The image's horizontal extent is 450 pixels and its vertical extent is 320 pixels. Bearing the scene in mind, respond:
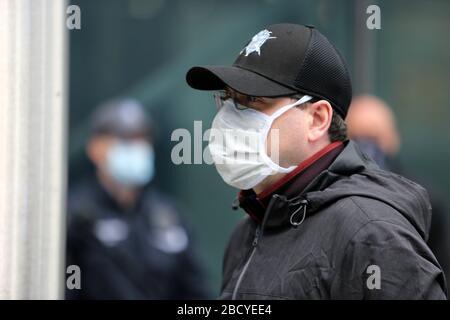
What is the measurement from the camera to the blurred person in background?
432 cm

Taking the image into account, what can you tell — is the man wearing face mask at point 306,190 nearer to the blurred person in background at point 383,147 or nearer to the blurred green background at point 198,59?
the blurred person in background at point 383,147

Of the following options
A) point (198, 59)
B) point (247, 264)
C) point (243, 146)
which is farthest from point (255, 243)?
point (198, 59)

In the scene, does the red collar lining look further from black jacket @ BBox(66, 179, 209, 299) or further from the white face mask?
black jacket @ BBox(66, 179, 209, 299)

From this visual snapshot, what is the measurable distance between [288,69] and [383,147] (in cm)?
245

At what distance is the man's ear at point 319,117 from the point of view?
2.36 metres

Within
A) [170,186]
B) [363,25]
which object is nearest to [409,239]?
[170,186]

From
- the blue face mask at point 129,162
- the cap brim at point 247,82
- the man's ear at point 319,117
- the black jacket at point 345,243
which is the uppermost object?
the cap brim at point 247,82

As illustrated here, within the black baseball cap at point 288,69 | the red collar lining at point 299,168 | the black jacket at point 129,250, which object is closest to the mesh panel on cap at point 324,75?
the black baseball cap at point 288,69

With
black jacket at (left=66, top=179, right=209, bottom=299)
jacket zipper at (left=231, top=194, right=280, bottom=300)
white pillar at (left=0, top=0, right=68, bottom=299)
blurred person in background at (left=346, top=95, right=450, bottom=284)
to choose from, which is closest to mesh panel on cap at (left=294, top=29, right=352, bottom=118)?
jacket zipper at (left=231, top=194, right=280, bottom=300)

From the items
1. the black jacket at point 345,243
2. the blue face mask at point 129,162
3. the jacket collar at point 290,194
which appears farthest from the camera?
the blue face mask at point 129,162

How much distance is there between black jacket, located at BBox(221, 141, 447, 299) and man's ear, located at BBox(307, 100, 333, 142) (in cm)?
9

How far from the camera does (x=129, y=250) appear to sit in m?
4.34

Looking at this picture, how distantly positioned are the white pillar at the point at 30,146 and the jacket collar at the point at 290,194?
57 cm
